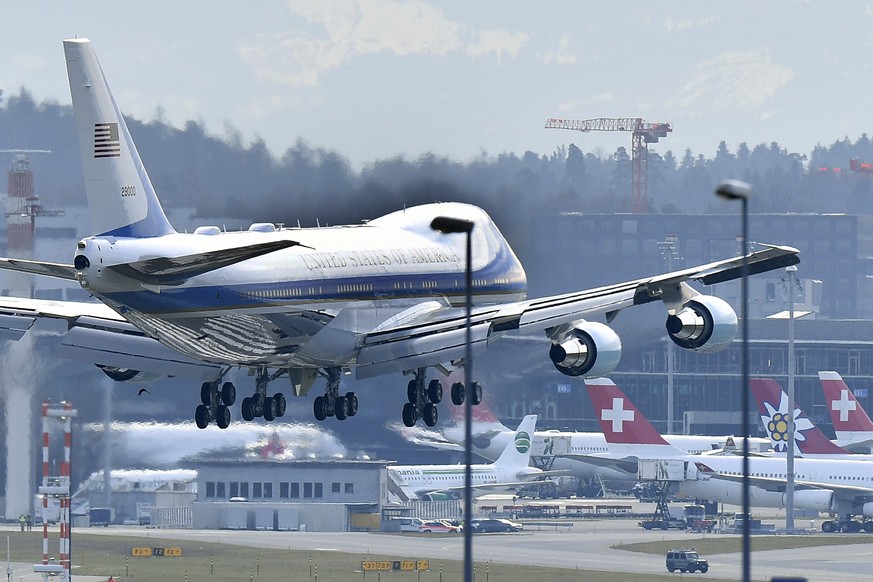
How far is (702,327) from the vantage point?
66.6 m

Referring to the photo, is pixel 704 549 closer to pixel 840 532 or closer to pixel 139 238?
pixel 840 532

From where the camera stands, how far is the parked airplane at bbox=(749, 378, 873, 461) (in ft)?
469

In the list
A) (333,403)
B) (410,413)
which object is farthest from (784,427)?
(333,403)

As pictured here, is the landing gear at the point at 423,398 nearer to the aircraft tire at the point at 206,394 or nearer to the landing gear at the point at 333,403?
the landing gear at the point at 333,403

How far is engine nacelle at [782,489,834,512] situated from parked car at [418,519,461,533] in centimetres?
2127

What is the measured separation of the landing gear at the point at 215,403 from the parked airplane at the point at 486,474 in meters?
61.3

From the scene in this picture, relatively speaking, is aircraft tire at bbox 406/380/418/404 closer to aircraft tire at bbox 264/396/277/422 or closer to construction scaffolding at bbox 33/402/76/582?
aircraft tire at bbox 264/396/277/422

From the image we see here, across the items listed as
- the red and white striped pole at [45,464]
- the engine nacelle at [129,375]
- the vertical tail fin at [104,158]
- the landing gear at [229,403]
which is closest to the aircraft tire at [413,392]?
the landing gear at [229,403]

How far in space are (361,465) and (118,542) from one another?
16806mm

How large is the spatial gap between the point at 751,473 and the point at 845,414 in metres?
25.0

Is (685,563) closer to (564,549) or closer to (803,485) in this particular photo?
(564,549)

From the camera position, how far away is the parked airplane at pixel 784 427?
143000mm

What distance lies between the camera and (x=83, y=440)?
105m

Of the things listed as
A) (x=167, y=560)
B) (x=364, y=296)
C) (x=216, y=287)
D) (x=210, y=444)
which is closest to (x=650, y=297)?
(x=364, y=296)
